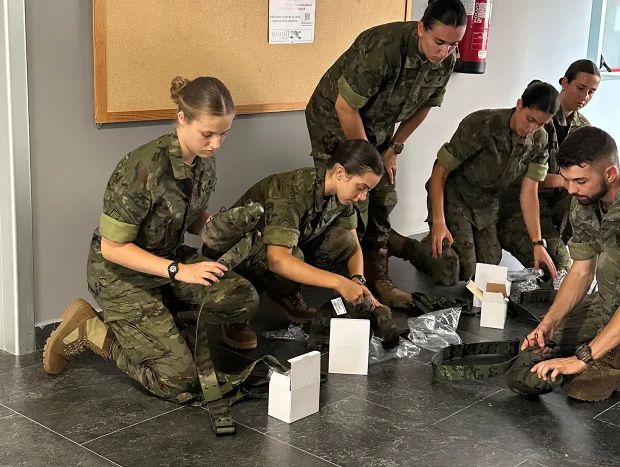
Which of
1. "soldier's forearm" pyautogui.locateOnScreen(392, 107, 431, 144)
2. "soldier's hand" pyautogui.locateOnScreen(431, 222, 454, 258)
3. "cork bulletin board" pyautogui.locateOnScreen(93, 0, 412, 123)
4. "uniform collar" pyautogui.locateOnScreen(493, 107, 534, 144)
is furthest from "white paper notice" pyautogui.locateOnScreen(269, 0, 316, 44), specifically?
"soldier's hand" pyautogui.locateOnScreen(431, 222, 454, 258)

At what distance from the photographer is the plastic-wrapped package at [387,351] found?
3506 millimetres

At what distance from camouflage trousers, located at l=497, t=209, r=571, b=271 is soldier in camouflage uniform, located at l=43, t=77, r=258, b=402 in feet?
6.56

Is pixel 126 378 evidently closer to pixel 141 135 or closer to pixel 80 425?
pixel 80 425

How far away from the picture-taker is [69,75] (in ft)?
11.0

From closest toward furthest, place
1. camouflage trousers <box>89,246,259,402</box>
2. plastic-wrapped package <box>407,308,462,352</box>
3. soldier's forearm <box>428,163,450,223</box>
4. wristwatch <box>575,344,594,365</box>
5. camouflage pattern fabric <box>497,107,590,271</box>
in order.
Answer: wristwatch <box>575,344,594,365</box>, camouflage trousers <box>89,246,259,402</box>, plastic-wrapped package <box>407,308,462,352</box>, soldier's forearm <box>428,163,450,223</box>, camouflage pattern fabric <box>497,107,590,271</box>

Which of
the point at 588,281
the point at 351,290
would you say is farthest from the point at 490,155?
the point at 351,290

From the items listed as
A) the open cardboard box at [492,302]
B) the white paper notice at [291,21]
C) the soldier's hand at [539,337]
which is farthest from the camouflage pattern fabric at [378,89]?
the soldier's hand at [539,337]

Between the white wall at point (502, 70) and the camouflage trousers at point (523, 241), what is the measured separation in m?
0.71

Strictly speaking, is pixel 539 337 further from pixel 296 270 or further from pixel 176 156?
pixel 176 156

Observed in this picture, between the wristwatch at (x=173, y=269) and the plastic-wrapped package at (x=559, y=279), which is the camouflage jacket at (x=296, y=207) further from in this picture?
the plastic-wrapped package at (x=559, y=279)

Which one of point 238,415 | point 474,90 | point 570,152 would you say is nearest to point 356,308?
point 238,415

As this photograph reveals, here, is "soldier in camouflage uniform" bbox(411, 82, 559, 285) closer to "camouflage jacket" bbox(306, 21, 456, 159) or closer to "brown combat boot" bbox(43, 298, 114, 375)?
"camouflage jacket" bbox(306, 21, 456, 159)

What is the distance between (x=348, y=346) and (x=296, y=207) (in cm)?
57

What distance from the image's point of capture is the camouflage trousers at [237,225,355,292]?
138 inches
